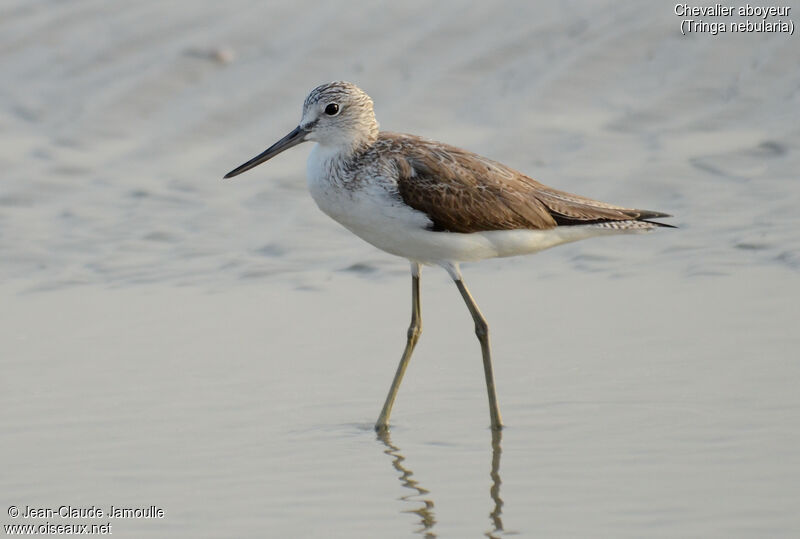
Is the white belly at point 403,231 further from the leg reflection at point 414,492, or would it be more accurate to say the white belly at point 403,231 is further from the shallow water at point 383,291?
the leg reflection at point 414,492

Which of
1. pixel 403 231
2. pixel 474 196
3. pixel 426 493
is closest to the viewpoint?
pixel 426 493

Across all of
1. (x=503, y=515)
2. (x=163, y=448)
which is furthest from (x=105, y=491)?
(x=503, y=515)

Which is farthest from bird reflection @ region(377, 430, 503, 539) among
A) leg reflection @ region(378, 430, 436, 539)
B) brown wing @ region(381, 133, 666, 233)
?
brown wing @ region(381, 133, 666, 233)

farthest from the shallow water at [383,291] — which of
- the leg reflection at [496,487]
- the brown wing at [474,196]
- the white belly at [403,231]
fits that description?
the brown wing at [474,196]

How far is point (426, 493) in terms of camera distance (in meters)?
6.87

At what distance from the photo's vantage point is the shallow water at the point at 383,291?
22.6 feet

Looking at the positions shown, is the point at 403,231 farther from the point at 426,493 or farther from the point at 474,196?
the point at 426,493

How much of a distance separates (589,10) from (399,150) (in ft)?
21.9

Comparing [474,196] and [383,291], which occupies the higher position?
[474,196]

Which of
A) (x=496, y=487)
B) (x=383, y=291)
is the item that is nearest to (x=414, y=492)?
(x=496, y=487)

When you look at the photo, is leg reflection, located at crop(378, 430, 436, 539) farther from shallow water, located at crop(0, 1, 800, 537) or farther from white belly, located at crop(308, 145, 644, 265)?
white belly, located at crop(308, 145, 644, 265)

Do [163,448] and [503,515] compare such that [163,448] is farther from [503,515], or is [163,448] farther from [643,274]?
[643,274]

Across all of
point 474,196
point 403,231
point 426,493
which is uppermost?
point 474,196

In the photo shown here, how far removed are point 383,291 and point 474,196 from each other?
2.13 metres
